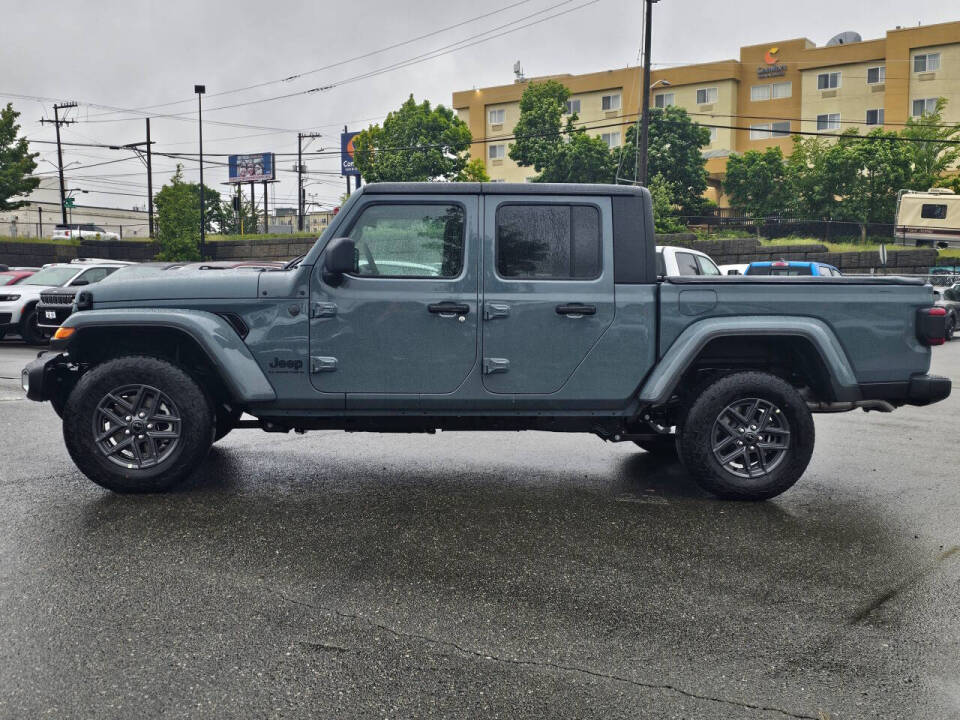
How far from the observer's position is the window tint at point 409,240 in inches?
229

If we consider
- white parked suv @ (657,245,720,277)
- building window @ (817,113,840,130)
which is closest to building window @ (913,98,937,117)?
building window @ (817,113,840,130)

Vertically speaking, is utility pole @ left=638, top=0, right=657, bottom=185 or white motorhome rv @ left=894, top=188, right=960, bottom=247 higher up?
utility pole @ left=638, top=0, right=657, bottom=185

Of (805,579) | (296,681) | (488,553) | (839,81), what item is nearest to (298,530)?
(488,553)

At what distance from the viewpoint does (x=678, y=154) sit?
53.8 metres

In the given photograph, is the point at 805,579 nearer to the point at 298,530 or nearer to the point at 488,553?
the point at 488,553

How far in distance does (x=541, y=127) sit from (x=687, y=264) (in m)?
47.4

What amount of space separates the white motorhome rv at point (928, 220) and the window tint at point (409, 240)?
4083cm

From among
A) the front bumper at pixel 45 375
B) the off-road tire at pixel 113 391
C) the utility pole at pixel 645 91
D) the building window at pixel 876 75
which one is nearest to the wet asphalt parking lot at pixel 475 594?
the off-road tire at pixel 113 391

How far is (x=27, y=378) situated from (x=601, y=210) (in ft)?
12.8

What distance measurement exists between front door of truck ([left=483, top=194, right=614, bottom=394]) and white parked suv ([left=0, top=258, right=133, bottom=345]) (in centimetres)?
1521

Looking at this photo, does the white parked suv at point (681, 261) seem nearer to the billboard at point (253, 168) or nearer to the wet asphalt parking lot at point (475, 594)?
the wet asphalt parking lot at point (475, 594)

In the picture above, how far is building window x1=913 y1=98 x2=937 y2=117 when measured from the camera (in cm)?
6106

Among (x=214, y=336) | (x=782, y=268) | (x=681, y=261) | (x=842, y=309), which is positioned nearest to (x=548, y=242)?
(x=842, y=309)

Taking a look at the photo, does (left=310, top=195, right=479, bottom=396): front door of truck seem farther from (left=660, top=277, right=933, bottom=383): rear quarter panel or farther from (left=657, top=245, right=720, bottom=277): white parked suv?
(left=657, top=245, right=720, bottom=277): white parked suv
